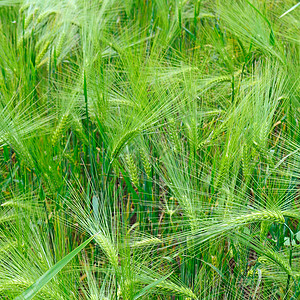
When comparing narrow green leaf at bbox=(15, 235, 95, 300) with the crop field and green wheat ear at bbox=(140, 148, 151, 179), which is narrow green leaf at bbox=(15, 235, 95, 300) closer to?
the crop field

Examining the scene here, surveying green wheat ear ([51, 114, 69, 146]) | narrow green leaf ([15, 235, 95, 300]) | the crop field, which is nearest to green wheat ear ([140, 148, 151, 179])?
the crop field

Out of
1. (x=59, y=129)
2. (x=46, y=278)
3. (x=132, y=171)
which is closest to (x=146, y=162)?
(x=132, y=171)

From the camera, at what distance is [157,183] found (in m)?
1.16

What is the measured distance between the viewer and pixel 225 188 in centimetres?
102

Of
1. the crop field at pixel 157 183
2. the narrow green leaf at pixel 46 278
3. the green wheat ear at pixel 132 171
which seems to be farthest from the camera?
the green wheat ear at pixel 132 171

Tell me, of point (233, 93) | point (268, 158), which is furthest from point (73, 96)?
point (268, 158)

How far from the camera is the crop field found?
0.93 m

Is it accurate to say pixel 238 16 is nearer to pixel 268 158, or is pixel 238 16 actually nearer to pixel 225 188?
pixel 268 158

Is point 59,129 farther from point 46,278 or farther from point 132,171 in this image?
point 46,278

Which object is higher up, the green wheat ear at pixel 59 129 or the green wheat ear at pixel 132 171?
the green wheat ear at pixel 59 129

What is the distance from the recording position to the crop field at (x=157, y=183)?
93 cm

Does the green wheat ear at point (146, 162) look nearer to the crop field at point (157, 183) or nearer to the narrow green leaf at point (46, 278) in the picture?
the crop field at point (157, 183)

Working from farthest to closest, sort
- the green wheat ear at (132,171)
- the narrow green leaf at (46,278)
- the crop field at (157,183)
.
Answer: the green wheat ear at (132,171) < the crop field at (157,183) < the narrow green leaf at (46,278)

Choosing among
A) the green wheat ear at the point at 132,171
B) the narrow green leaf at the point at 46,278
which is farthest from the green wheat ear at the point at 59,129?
the narrow green leaf at the point at 46,278
